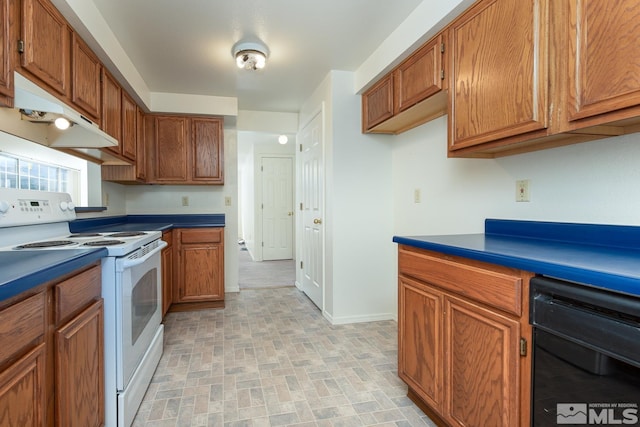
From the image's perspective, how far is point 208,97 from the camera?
→ 3727 mm

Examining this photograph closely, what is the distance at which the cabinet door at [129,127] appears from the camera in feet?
9.50

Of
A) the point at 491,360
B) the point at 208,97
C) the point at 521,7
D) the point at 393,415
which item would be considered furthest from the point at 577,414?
the point at 208,97

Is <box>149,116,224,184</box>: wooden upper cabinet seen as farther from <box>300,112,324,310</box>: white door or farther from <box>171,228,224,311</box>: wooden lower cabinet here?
<box>300,112,324,310</box>: white door

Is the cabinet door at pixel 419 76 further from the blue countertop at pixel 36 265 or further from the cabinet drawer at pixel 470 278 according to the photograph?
the blue countertop at pixel 36 265

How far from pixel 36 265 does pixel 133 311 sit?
789 mm

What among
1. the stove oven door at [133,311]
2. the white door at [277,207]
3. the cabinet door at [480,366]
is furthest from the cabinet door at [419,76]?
the white door at [277,207]

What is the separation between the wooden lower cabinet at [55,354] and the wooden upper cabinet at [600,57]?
1.84 metres

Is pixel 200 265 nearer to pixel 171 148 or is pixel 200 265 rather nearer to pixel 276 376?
pixel 171 148

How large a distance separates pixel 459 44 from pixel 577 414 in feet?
5.57

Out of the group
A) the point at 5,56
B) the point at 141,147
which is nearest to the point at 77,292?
the point at 5,56

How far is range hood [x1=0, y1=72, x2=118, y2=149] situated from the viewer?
1484 millimetres

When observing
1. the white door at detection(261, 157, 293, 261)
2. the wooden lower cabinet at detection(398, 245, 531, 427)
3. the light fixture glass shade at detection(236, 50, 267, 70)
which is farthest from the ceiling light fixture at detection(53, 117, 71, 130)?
the white door at detection(261, 157, 293, 261)

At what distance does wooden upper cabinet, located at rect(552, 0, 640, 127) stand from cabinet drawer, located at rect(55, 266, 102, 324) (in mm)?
1890

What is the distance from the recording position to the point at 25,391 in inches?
36.6
